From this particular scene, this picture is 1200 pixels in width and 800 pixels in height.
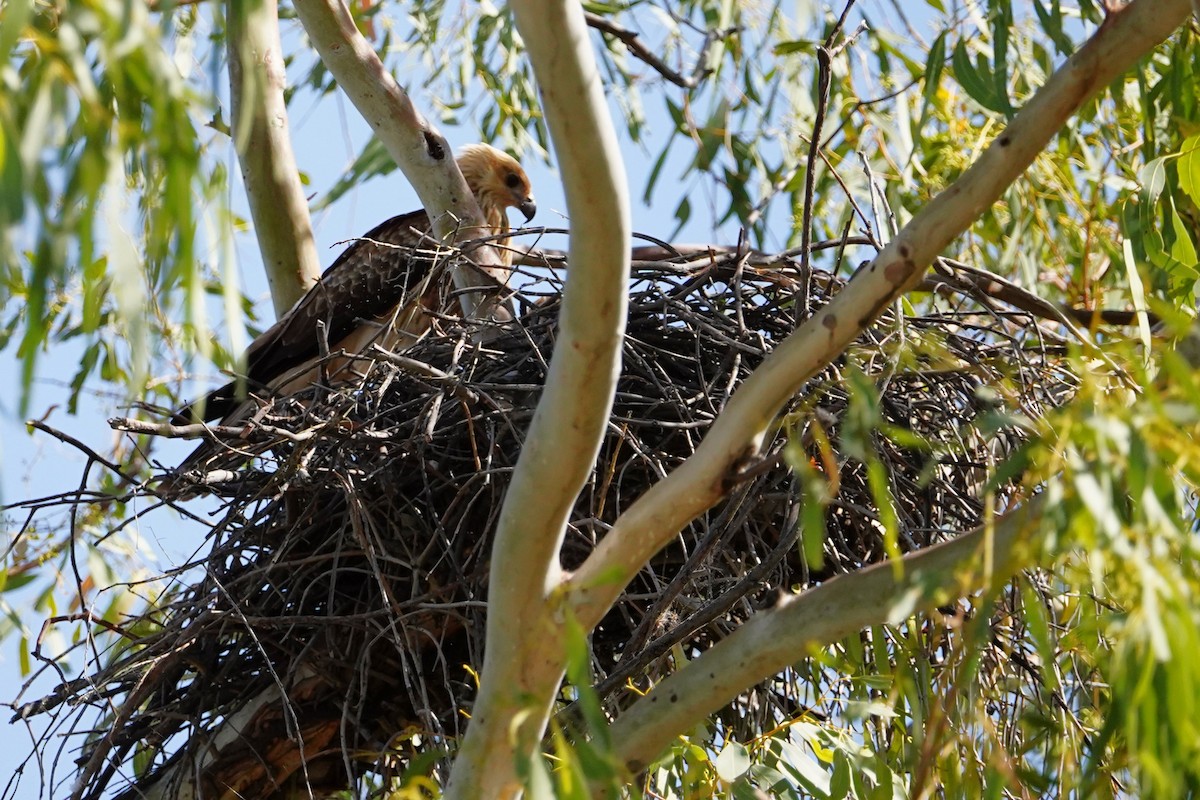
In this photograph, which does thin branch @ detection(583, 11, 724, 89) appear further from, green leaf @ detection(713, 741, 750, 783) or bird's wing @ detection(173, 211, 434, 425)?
green leaf @ detection(713, 741, 750, 783)

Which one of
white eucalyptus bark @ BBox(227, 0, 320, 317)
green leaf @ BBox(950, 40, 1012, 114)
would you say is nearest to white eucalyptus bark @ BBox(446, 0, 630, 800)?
green leaf @ BBox(950, 40, 1012, 114)

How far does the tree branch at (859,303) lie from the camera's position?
5.36 feet

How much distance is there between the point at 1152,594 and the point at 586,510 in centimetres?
146

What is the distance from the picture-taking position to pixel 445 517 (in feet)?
8.45

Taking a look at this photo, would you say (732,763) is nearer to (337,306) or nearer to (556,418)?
(556,418)

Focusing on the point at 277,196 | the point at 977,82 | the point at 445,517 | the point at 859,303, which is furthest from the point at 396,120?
the point at 859,303

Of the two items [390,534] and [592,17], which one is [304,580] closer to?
[390,534]

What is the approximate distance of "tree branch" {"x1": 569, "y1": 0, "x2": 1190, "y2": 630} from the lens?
1634 millimetres

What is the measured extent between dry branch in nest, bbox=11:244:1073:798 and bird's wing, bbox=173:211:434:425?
75 cm

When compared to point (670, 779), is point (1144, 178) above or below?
above

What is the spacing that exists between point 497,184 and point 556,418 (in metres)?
3.15

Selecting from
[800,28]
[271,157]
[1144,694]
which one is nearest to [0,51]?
[1144,694]

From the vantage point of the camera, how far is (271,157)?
12.1 feet

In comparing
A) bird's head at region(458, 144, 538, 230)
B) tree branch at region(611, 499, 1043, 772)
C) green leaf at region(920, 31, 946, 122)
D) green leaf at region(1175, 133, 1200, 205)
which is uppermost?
bird's head at region(458, 144, 538, 230)
